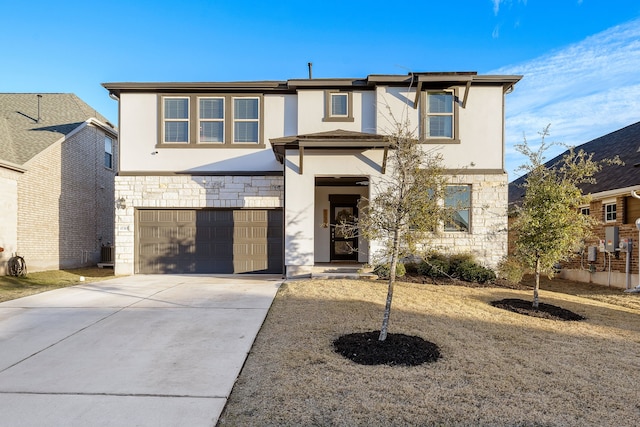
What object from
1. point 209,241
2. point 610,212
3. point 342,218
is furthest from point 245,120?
point 610,212

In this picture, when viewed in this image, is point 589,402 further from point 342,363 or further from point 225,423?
point 225,423

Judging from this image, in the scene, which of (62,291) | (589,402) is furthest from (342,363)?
(62,291)

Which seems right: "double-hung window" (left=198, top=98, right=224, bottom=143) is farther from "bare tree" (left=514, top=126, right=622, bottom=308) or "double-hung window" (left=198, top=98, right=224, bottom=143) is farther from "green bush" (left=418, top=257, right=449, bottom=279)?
"bare tree" (left=514, top=126, right=622, bottom=308)

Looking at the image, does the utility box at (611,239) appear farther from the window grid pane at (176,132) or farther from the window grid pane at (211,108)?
the window grid pane at (176,132)

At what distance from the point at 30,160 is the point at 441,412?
14462 millimetres

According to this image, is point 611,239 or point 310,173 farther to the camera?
point 611,239

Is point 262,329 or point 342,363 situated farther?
point 262,329

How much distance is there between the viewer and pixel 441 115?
11680 millimetres

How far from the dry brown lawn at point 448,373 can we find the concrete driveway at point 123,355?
38cm

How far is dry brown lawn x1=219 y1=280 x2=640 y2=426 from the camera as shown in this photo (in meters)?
3.35

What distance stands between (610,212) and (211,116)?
43.0 feet

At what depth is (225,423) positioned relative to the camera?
10.6 ft

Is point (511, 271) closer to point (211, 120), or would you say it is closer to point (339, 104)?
point (339, 104)

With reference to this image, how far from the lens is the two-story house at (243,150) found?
38.0ft
